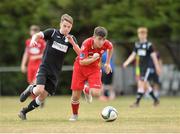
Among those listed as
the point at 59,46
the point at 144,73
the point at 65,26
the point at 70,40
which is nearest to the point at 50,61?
the point at 59,46

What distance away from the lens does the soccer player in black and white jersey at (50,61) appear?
42.6 ft

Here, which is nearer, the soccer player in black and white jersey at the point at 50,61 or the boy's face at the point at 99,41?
the boy's face at the point at 99,41

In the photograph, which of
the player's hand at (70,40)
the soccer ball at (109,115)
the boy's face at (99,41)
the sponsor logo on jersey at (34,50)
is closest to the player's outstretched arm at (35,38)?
the player's hand at (70,40)

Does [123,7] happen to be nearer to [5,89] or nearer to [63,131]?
[5,89]

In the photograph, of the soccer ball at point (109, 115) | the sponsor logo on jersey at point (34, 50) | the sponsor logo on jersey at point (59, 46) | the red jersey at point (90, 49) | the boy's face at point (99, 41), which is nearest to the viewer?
the soccer ball at point (109, 115)

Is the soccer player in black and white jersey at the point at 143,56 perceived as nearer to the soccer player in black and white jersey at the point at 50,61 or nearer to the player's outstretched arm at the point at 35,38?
the soccer player in black and white jersey at the point at 50,61

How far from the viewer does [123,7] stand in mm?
28891

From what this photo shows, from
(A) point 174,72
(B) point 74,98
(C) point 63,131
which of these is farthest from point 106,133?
(A) point 174,72

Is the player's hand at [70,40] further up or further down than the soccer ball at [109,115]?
further up

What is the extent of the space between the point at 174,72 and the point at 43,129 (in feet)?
61.0

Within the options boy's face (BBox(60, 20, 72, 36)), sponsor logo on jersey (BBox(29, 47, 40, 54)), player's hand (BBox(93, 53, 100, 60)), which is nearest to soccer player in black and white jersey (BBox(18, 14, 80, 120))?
boy's face (BBox(60, 20, 72, 36))

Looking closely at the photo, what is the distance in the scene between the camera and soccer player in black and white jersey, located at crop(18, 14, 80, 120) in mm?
12992

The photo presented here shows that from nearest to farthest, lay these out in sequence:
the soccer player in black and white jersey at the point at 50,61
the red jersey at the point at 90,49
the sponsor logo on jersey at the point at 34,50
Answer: the red jersey at the point at 90,49 → the soccer player in black and white jersey at the point at 50,61 → the sponsor logo on jersey at the point at 34,50

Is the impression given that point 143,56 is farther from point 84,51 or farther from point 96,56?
point 96,56
